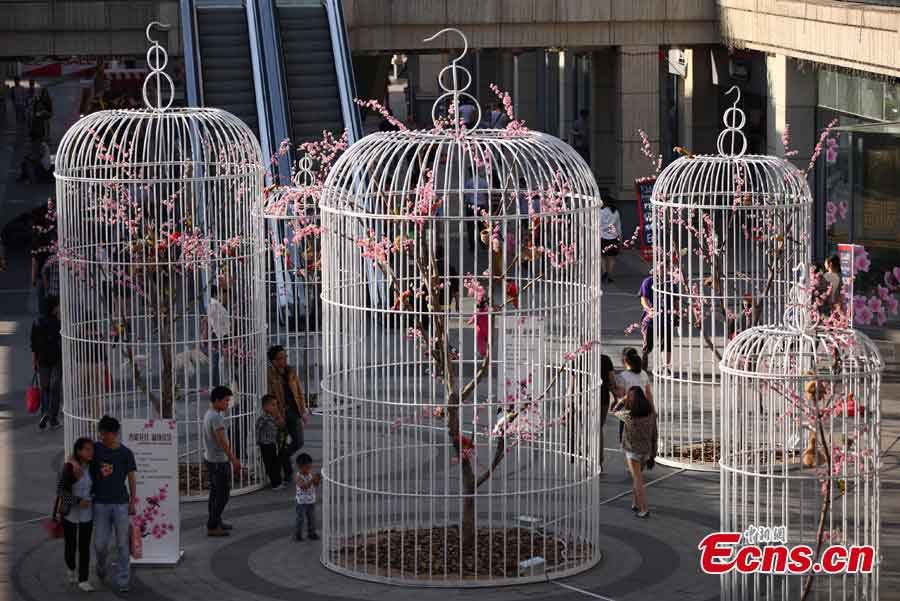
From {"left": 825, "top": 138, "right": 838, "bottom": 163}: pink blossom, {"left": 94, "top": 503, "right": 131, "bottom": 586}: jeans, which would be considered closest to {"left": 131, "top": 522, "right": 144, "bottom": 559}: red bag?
{"left": 94, "top": 503, "right": 131, "bottom": 586}: jeans

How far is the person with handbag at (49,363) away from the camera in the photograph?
2056cm

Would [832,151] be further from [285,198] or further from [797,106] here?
[285,198]

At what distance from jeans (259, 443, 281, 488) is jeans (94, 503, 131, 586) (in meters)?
3.12

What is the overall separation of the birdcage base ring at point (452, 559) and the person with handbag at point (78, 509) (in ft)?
6.28

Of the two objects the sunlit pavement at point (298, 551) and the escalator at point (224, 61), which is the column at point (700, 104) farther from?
the sunlit pavement at point (298, 551)

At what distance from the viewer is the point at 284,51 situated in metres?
32.1

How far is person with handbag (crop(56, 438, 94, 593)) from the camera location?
1424 cm

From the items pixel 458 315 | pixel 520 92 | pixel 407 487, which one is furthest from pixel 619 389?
pixel 520 92

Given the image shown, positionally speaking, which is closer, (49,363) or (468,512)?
(468,512)

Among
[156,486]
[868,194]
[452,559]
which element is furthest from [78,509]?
[868,194]

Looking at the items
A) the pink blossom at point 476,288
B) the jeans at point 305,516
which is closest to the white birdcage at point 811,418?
the pink blossom at point 476,288

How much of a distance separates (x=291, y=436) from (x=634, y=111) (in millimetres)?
17785

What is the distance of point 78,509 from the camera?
14.4 m

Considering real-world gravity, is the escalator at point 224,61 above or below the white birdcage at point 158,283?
above
